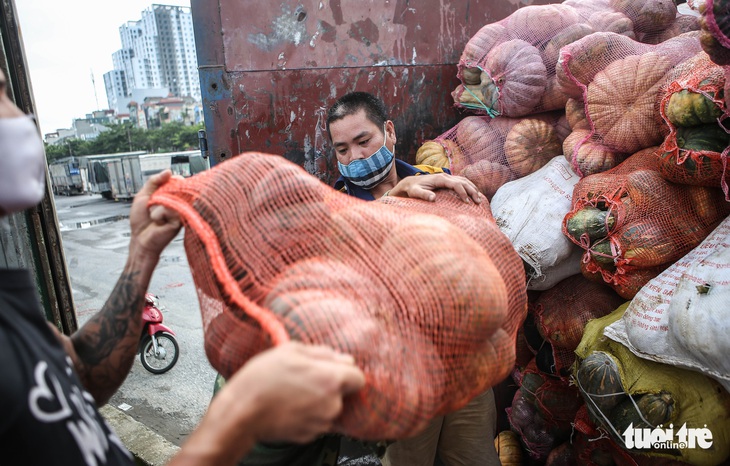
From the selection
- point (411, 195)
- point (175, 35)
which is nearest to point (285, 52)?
point (411, 195)

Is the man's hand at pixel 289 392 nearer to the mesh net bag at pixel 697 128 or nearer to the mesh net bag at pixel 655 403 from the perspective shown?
the mesh net bag at pixel 655 403

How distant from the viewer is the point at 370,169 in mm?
2645

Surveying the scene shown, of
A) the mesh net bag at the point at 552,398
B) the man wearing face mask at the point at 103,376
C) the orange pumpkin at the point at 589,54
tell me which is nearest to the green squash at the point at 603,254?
the mesh net bag at the point at 552,398

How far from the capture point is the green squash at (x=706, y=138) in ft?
7.02

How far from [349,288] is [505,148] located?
2.53 meters

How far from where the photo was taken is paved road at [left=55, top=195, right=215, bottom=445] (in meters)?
4.68

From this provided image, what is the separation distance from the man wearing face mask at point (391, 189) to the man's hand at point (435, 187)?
0.20 metres

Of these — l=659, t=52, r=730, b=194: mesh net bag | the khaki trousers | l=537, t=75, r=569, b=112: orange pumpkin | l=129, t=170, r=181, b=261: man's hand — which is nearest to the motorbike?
the khaki trousers

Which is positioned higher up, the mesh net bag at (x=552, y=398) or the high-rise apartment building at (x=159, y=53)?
the high-rise apartment building at (x=159, y=53)

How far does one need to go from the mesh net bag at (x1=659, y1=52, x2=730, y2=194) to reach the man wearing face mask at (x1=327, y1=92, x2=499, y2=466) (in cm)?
113

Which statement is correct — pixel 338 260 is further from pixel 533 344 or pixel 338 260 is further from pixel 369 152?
pixel 533 344

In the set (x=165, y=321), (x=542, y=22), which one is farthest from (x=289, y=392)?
(x=165, y=321)

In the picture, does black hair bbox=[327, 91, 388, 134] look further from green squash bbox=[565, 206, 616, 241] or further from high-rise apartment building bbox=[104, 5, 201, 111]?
high-rise apartment building bbox=[104, 5, 201, 111]

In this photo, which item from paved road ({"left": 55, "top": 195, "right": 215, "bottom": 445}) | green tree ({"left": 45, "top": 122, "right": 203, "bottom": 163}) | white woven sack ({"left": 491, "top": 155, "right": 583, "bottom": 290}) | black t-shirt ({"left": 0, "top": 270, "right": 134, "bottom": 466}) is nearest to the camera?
black t-shirt ({"left": 0, "top": 270, "right": 134, "bottom": 466})
